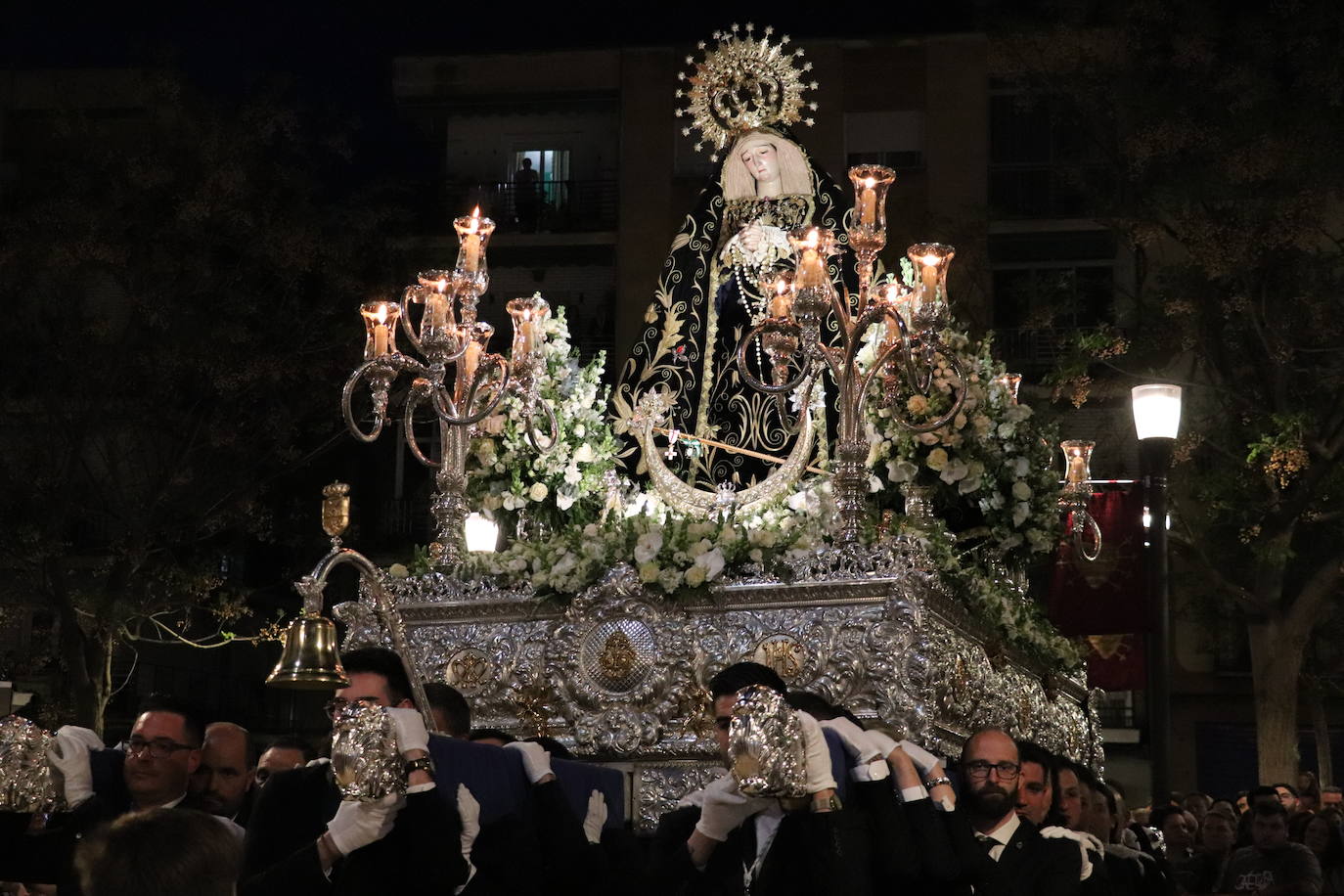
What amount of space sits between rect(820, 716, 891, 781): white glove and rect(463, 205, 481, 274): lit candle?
4.98 meters

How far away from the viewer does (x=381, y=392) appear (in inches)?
356

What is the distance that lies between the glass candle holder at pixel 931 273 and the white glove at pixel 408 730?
4.44 metres

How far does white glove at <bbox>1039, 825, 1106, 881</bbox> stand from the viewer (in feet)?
19.2

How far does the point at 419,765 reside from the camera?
4.37 metres

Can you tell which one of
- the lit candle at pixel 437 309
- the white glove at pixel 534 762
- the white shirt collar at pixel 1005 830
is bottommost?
the white shirt collar at pixel 1005 830

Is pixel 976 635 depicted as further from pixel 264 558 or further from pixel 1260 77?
pixel 264 558

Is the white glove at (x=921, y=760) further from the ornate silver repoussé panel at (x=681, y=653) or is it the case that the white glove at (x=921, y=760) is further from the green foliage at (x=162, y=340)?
the green foliage at (x=162, y=340)

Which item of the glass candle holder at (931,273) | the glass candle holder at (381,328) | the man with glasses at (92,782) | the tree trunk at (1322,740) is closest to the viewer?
the man with glasses at (92,782)

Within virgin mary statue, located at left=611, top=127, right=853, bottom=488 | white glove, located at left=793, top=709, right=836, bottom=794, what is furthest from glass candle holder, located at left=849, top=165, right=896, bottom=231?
white glove, located at left=793, top=709, right=836, bottom=794

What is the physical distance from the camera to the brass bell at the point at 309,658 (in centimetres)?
575

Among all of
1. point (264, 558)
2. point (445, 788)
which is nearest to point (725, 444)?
point (445, 788)

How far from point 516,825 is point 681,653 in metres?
3.63

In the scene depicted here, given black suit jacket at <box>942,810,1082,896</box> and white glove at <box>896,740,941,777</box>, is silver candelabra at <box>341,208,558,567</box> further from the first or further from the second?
white glove at <box>896,740,941,777</box>

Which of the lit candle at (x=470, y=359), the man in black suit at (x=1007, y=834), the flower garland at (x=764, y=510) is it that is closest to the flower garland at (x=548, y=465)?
the flower garland at (x=764, y=510)
